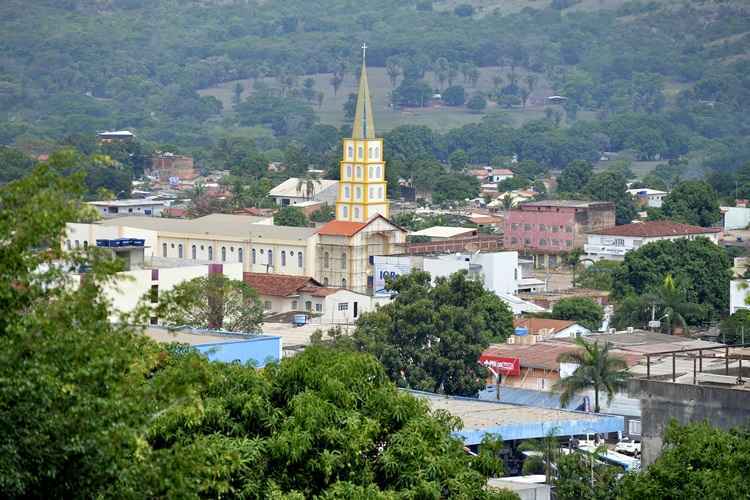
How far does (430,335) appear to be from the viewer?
146 feet

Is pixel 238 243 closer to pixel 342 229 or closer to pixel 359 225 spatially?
pixel 342 229

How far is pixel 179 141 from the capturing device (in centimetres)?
19050

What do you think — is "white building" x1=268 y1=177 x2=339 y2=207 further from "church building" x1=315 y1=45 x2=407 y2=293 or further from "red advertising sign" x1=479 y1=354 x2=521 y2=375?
"red advertising sign" x1=479 y1=354 x2=521 y2=375

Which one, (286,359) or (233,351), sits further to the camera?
(233,351)

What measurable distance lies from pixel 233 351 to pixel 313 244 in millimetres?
38239

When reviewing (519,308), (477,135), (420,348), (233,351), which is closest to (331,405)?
(233,351)

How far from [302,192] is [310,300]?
4662 centimetres

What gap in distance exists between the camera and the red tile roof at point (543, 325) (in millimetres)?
54188

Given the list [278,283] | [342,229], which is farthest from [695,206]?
[278,283]

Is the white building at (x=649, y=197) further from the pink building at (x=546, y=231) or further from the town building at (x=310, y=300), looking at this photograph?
the town building at (x=310, y=300)

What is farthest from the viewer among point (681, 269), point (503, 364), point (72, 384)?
point (681, 269)

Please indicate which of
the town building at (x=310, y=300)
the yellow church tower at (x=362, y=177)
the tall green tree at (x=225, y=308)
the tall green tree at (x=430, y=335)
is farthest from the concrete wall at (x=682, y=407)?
the yellow church tower at (x=362, y=177)

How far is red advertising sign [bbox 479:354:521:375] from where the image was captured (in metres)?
43.9

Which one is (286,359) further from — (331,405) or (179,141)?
(179,141)
